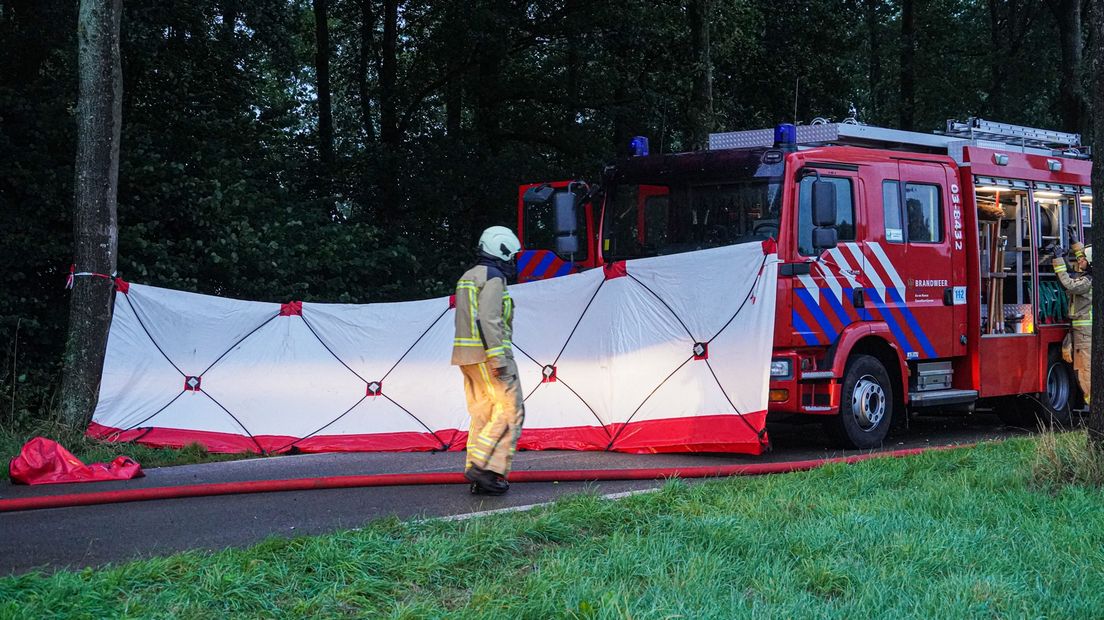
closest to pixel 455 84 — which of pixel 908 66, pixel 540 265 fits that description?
pixel 540 265

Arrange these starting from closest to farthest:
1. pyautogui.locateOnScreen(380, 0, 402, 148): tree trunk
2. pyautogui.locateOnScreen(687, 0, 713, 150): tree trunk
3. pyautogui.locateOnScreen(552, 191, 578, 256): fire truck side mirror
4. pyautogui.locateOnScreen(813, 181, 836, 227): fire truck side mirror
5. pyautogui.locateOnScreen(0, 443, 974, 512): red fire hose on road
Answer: pyautogui.locateOnScreen(0, 443, 974, 512): red fire hose on road, pyautogui.locateOnScreen(813, 181, 836, 227): fire truck side mirror, pyautogui.locateOnScreen(552, 191, 578, 256): fire truck side mirror, pyautogui.locateOnScreen(687, 0, 713, 150): tree trunk, pyautogui.locateOnScreen(380, 0, 402, 148): tree trunk

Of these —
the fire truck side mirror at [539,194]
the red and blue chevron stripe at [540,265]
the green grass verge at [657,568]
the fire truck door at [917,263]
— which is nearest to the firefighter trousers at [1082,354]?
the fire truck door at [917,263]

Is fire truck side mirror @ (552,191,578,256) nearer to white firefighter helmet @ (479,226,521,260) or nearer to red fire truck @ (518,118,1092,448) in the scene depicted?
red fire truck @ (518,118,1092,448)

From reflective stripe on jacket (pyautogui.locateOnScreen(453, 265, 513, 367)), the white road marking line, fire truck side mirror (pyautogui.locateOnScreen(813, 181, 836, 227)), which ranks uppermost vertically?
fire truck side mirror (pyautogui.locateOnScreen(813, 181, 836, 227))

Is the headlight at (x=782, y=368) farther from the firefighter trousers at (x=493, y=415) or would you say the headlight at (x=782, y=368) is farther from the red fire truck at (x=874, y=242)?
the firefighter trousers at (x=493, y=415)

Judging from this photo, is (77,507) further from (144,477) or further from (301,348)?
(301,348)

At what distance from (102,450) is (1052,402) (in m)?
10.1

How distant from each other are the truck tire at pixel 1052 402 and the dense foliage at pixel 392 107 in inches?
166

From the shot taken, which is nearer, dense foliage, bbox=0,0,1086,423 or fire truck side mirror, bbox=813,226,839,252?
fire truck side mirror, bbox=813,226,839,252

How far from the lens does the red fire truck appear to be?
999 centimetres

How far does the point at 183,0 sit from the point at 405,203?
6258 millimetres

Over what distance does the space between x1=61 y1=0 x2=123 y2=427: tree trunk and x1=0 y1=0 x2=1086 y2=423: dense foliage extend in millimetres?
1262

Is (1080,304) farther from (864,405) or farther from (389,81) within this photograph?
(389,81)

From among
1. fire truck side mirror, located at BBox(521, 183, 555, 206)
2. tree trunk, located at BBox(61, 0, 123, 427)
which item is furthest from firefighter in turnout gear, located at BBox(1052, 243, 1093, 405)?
tree trunk, located at BBox(61, 0, 123, 427)
